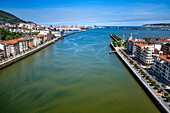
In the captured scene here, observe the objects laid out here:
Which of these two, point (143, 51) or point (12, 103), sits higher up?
point (143, 51)

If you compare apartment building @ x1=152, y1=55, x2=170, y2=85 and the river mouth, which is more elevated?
A: apartment building @ x1=152, y1=55, x2=170, y2=85

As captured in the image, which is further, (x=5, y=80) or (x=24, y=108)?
(x=5, y=80)

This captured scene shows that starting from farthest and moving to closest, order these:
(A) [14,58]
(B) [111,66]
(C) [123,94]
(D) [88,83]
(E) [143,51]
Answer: (A) [14,58]
(B) [111,66]
(E) [143,51]
(D) [88,83]
(C) [123,94]

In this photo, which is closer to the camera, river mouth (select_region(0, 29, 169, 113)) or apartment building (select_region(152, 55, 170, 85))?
river mouth (select_region(0, 29, 169, 113))

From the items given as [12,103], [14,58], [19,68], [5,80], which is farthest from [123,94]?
[14,58]

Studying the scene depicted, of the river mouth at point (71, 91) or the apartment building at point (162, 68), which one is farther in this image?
the apartment building at point (162, 68)

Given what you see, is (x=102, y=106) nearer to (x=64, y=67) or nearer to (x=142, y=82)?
(x=142, y=82)

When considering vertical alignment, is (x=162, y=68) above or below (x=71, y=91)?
above

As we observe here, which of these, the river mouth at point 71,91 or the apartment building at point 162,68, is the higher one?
the apartment building at point 162,68

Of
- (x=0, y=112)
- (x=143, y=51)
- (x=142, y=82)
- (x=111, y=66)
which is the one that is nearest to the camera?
(x=0, y=112)

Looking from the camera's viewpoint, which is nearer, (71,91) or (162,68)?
(71,91)

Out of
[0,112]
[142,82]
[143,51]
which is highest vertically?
[143,51]
